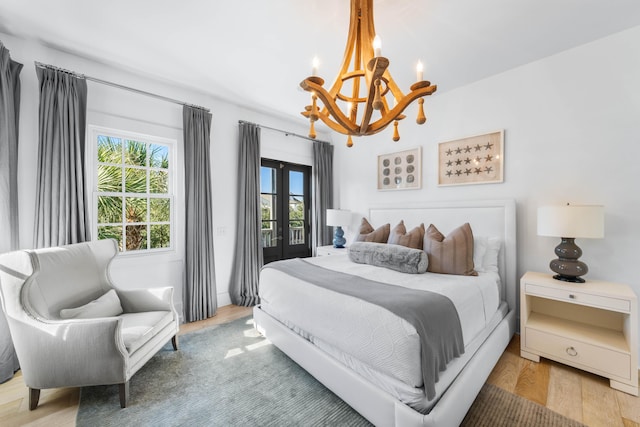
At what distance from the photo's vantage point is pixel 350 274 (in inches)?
89.9

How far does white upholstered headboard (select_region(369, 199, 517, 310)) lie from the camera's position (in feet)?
8.57

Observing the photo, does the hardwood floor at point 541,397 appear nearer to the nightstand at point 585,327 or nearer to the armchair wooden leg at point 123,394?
the nightstand at point 585,327

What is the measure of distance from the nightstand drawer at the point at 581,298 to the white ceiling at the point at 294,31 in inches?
84.2

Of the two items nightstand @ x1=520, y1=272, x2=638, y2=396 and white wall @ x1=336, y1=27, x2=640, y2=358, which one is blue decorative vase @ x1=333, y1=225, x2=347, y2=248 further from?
nightstand @ x1=520, y1=272, x2=638, y2=396

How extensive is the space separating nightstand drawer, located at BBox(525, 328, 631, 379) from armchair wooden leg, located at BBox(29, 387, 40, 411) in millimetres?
3719

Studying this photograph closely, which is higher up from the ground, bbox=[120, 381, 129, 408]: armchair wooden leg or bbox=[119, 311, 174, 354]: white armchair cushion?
bbox=[119, 311, 174, 354]: white armchair cushion

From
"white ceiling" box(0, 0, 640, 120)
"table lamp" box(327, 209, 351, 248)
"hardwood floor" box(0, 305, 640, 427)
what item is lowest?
"hardwood floor" box(0, 305, 640, 427)

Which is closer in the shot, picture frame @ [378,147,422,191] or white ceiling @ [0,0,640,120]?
white ceiling @ [0,0,640,120]

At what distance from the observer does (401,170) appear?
12.1 ft

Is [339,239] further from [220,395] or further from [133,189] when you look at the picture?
[133,189]

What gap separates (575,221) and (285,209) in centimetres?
342

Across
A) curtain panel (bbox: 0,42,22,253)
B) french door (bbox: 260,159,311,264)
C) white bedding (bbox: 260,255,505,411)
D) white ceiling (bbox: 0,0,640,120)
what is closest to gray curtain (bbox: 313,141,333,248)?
french door (bbox: 260,159,311,264)

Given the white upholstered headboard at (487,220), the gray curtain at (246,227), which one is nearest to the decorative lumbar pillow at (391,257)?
the white upholstered headboard at (487,220)

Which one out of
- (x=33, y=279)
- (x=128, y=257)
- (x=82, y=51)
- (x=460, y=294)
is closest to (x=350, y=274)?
(x=460, y=294)
